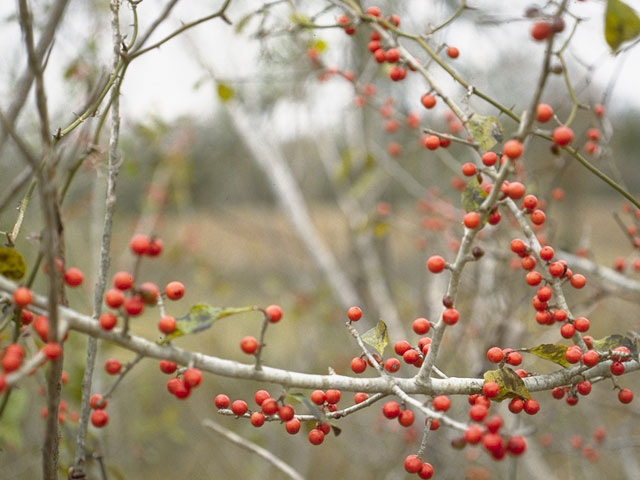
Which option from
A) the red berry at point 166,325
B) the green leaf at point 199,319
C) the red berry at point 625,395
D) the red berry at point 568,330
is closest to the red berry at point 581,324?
the red berry at point 568,330

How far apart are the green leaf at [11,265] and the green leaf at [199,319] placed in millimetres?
287

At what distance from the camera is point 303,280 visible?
630 cm

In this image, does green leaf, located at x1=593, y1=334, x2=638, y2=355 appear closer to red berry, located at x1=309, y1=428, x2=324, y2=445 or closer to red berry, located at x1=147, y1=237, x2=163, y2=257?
red berry, located at x1=309, y1=428, x2=324, y2=445

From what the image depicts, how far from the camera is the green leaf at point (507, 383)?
3.63 feet

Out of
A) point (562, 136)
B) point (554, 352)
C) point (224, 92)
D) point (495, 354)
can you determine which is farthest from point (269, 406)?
point (224, 92)

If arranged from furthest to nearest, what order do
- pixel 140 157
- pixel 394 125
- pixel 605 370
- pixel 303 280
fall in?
pixel 303 280
pixel 140 157
pixel 394 125
pixel 605 370

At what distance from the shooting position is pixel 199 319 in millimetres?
994

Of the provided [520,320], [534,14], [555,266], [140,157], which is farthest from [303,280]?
[534,14]

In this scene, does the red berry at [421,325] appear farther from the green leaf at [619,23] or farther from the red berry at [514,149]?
the green leaf at [619,23]

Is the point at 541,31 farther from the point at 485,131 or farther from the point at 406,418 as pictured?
the point at 406,418

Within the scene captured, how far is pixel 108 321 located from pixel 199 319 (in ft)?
0.50

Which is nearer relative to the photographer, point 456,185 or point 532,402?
point 532,402

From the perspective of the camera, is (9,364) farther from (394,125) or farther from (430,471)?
(394,125)

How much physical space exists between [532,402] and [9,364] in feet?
3.05
